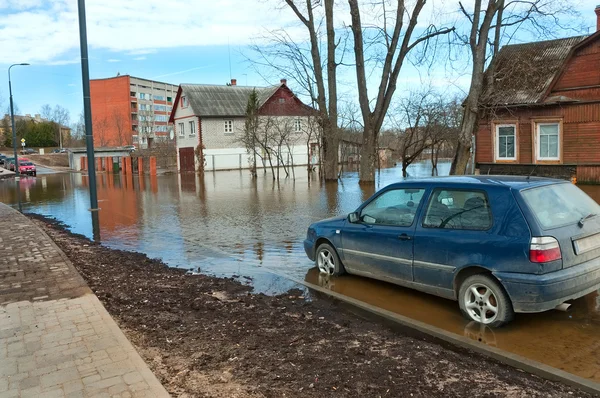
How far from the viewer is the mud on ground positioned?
11.7 ft

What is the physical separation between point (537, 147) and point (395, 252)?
19332 millimetres

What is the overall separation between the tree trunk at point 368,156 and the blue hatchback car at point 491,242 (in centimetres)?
1803

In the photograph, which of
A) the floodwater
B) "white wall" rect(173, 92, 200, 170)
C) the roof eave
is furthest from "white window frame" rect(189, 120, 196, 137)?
the roof eave

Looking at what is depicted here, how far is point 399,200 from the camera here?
241 inches

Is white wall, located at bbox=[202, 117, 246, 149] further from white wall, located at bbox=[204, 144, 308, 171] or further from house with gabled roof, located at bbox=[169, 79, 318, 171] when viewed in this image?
white wall, located at bbox=[204, 144, 308, 171]

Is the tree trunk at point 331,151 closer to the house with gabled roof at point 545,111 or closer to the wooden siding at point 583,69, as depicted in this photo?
the house with gabled roof at point 545,111

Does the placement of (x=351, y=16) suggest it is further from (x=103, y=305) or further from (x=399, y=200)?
(x=103, y=305)

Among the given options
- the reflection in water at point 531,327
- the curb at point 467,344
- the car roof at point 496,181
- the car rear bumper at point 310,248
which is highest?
the car roof at point 496,181

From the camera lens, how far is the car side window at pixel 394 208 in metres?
5.87

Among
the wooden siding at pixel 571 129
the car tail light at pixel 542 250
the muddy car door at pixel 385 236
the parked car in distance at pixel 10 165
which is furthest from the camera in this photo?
the parked car in distance at pixel 10 165

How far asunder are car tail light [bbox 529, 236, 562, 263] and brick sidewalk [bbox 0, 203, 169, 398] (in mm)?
3410

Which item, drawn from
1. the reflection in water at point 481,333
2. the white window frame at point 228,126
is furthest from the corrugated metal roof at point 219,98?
the reflection in water at point 481,333

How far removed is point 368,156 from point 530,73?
8.09 m

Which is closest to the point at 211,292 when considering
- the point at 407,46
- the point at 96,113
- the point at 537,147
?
the point at 407,46
